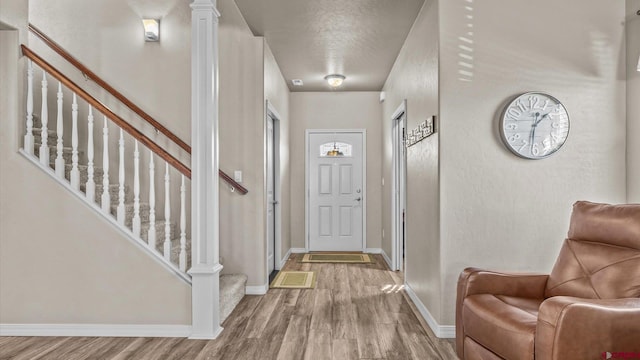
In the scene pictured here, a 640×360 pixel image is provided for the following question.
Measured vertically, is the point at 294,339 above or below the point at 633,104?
below

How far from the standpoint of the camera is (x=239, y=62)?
4059mm

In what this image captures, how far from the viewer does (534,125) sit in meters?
2.86

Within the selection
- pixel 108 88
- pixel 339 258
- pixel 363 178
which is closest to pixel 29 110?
pixel 108 88

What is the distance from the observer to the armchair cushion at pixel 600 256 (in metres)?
2.07

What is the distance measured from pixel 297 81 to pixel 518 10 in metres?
3.40

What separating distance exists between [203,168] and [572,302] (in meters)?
2.36

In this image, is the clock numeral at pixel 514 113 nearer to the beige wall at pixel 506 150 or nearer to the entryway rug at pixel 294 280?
the beige wall at pixel 506 150

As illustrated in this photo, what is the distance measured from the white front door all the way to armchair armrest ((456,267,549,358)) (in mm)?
4036

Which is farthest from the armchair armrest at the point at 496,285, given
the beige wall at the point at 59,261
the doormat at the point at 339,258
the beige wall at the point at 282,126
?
the doormat at the point at 339,258

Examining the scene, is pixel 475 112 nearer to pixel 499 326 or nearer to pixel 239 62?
pixel 499 326

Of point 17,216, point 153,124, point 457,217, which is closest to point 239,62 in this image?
point 153,124

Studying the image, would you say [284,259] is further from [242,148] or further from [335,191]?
[242,148]

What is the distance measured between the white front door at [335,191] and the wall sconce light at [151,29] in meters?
2.99

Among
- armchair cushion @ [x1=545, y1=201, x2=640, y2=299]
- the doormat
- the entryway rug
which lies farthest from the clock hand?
the doormat
